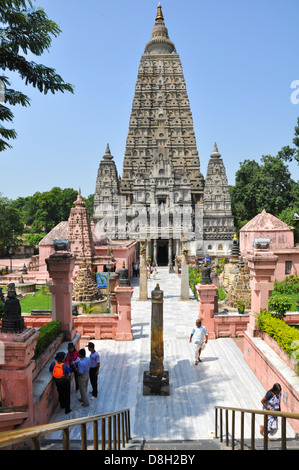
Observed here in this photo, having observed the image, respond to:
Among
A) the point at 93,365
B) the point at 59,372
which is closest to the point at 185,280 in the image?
the point at 93,365

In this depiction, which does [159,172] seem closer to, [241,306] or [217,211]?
[217,211]

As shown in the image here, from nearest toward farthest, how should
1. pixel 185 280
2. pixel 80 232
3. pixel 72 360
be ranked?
pixel 72 360
pixel 185 280
pixel 80 232

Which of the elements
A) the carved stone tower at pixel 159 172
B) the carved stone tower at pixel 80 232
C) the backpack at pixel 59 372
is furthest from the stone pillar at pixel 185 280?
the carved stone tower at pixel 159 172

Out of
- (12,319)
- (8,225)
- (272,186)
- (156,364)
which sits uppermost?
(272,186)

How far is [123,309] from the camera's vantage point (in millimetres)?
11469

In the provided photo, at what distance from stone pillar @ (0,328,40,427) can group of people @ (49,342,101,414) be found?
106 centimetres

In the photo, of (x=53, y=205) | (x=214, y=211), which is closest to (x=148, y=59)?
(x=214, y=211)

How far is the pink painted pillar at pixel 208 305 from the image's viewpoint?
1151cm

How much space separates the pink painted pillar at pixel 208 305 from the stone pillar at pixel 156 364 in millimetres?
3582

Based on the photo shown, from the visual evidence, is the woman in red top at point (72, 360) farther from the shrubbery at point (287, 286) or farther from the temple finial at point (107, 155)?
the temple finial at point (107, 155)

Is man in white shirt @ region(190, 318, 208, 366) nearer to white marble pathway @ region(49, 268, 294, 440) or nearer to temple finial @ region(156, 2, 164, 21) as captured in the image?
white marble pathway @ region(49, 268, 294, 440)

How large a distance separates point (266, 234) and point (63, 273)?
2366 cm

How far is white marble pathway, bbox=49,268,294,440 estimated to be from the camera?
6.48 meters

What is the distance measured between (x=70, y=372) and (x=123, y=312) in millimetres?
4549
